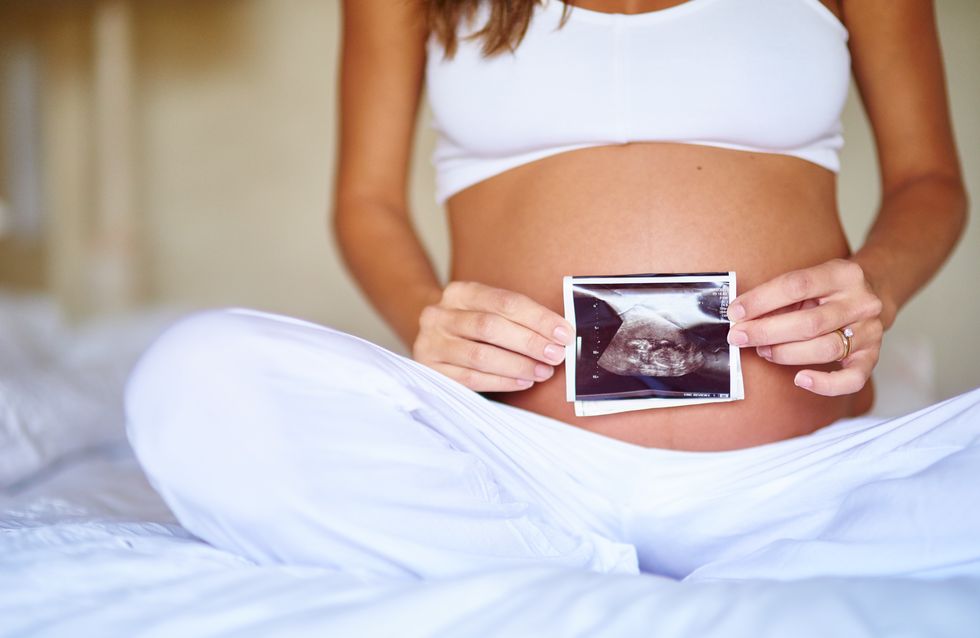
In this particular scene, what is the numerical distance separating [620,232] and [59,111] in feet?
11.5

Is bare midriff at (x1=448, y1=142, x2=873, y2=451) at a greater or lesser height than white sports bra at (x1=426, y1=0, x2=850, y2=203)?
lesser

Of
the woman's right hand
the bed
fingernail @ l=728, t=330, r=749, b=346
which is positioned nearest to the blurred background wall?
the woman's right hand

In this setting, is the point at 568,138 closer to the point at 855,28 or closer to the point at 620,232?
the point at 620,232

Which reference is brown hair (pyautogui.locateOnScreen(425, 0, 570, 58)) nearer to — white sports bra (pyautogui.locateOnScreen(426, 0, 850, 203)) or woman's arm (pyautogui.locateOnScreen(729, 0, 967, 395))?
white sports bra (pyautogui.locateOnScreen(426, 0, 850, 203))

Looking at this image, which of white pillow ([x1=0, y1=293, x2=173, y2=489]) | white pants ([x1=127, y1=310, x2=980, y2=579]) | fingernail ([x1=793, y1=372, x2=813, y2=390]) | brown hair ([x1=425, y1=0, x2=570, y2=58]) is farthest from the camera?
white pillow ([x1=0, y1=293, x2=173, y2=489])

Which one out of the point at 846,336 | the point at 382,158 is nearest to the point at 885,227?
the point at 846,336

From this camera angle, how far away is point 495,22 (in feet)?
3.85

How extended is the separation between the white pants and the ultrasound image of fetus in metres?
0.14

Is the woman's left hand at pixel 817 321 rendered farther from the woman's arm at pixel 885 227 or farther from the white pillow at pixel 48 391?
the white pillow at pixel 48 391

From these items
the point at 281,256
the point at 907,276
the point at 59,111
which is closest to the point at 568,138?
the point at 907,276

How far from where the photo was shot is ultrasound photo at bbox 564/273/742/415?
96 centimetres

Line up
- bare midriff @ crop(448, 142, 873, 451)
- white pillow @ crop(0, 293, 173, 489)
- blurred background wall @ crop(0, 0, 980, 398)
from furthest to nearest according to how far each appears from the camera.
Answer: blurred background wall @ crop(0, 0, 980, 398) → white pillow @ crop(0, 293, 173, 489) → bare midriff @ crop(448, 142, 873, 451)

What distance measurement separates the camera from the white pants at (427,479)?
0.72m

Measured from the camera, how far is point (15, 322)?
216 centimetres
